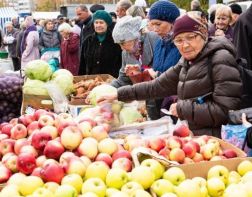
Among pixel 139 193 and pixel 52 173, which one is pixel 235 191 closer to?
pixel 139 193

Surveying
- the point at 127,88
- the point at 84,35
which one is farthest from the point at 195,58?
the point at 84,35

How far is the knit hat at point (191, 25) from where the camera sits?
9.52 feet

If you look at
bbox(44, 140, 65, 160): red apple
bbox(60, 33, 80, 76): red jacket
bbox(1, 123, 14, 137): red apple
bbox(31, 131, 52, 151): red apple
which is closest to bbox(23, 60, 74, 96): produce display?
bbox(1, 123, 14, 137): red apple

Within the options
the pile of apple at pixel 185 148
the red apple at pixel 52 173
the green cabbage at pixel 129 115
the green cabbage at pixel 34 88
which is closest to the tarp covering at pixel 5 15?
the green cabbage at pixel 34 88

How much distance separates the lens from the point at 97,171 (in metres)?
2.17

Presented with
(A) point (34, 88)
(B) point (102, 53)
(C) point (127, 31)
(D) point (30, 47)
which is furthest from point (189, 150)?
(D) point (30, 47)

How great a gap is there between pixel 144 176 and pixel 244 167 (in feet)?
1.64

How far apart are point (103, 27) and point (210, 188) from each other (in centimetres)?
384

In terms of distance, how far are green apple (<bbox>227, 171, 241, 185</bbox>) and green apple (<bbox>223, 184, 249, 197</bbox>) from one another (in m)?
0.12

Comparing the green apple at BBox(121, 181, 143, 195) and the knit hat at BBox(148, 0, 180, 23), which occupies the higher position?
the knit hat at BBox(148, 0, 180, 23)

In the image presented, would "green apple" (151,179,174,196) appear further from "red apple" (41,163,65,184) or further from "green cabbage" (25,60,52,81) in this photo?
"green cabbage" (25,60,52,81)

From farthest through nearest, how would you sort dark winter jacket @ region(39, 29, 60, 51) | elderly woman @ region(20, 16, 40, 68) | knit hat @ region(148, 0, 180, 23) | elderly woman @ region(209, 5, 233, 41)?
dark winter jacket @ region(39, 29, 60, 51)
elderly woman @ region(20, 16, 40, 68)
elderly woman @ region(209, 5, 233, 41)
knit hat @ region(148, 0, 180, 23)

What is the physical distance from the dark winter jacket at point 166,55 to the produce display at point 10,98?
1448 millimetres

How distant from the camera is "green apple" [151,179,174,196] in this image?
79.9 inches
